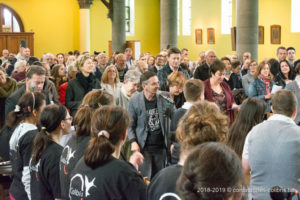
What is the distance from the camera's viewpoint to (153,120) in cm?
523

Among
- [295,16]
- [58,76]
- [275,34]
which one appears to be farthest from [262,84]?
[275,34]

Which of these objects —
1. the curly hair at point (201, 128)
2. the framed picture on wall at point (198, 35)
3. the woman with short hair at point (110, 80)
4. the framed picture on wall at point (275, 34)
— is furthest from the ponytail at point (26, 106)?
the framed picture on wall at point (198, 35)

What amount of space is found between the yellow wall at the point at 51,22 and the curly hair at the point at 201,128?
1996 cm

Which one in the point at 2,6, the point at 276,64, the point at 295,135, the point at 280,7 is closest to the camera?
the point at 295,135

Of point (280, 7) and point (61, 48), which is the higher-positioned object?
point (280, 7)

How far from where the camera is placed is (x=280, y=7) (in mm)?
19422

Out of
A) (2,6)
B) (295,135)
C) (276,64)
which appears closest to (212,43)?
(2,6)

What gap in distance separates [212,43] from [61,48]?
25.7 ft

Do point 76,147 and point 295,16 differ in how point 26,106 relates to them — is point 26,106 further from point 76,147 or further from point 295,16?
point 295,16

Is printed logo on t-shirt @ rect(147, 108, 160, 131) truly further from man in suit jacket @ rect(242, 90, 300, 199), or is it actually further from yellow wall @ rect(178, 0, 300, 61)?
yellow wall @ rect(178, 0, 300, 61)

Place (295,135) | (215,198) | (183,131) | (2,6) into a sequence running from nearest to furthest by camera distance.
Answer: (215,198)
(183,131)
(295,135)
(2,6)

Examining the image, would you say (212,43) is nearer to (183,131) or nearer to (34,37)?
(34,37)

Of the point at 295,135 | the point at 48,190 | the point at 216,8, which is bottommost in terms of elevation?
the point at 48,190

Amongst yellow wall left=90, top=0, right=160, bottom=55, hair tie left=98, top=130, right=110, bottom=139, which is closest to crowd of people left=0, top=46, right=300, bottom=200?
hair tie left=98, top=130, right=110, bottom=139
